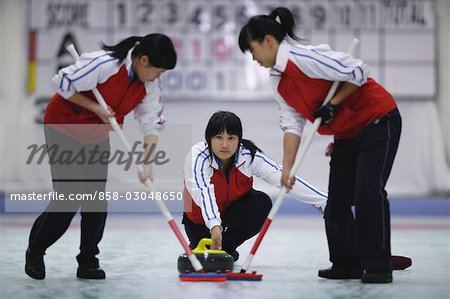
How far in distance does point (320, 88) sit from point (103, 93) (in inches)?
32.9

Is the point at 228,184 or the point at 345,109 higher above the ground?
the point at 345,109

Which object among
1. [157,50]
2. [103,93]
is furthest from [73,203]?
[157,50]

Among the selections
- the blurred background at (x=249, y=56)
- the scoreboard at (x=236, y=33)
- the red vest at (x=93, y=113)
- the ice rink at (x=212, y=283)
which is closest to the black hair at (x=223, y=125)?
the red vest at (x=93, y=113)

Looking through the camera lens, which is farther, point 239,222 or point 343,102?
point 239,222

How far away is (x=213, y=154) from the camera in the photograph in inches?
123

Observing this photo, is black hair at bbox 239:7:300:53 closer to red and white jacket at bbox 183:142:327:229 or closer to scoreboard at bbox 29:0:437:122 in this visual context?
red and white jacket at bbox 183:142:327:229

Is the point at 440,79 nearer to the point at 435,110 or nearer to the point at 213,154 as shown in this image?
the point at 435,110

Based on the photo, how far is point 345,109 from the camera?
271cm

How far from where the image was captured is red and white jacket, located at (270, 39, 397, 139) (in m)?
2.61

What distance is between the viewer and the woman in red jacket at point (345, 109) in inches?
104

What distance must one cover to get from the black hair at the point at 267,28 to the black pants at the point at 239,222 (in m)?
0.86

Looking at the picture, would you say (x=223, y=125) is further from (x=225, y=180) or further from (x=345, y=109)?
(x=345, y=109)

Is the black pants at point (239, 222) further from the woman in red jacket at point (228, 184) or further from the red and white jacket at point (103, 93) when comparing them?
the red and white jacket at point (103, 93)

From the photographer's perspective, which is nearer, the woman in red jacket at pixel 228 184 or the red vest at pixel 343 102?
the red vest at pixel 343 102
